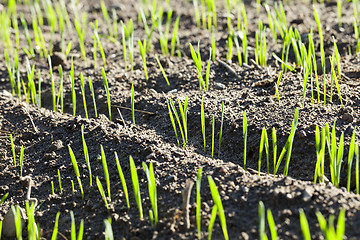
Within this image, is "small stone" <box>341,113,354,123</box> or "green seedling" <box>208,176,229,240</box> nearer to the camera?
"green seedling" <box>208,176,229,240</box>

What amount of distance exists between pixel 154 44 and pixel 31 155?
1.41 m

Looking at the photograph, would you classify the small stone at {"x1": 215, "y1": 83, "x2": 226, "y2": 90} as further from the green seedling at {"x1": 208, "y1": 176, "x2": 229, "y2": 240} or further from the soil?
the green seedling at {"x1": 208, "y1": 176, "x2": 229, "y2": 240}

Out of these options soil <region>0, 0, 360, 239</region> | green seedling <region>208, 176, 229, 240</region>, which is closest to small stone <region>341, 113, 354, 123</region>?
soil <region>0, 0, 360, 239</region>

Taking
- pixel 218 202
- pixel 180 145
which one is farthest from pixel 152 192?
pixel 180 145

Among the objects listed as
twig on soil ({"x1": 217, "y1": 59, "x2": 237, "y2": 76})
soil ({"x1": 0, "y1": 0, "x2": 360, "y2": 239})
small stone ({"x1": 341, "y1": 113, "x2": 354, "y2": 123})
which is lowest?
soil ({"x1": 0, "y1": 0, "x2": 360, "y2": 239})

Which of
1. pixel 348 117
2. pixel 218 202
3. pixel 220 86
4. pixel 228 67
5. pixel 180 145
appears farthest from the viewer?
pixel 228 67

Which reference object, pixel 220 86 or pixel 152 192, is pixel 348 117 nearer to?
pixel 220 86

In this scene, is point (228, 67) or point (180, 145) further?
point (228, 67)

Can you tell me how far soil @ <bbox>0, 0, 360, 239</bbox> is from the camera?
1490 millimetres

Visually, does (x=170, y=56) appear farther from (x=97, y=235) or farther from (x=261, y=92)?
(x=97, y=235)

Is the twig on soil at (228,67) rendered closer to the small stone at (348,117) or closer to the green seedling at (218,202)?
the small stone at (348,117)

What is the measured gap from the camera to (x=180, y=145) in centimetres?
201

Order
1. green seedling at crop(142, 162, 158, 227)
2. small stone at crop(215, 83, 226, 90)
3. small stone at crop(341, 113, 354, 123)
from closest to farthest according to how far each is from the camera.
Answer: green seedling at crop(142, 162, 158, 227), small stone at crop(341, 113, 354, 123), small stone at crop(215, 83, 226, 90)

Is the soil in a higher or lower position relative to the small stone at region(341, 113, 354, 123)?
lower
